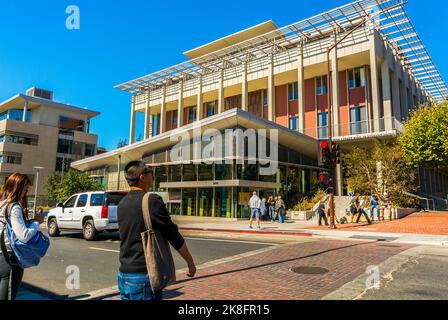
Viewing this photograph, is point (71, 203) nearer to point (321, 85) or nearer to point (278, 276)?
point (278, 276)

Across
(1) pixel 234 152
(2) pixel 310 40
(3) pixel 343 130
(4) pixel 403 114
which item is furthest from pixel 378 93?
(1) pixel 234 152

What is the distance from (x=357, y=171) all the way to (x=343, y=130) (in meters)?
5.87

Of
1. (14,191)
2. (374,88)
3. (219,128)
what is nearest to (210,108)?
(219,128)

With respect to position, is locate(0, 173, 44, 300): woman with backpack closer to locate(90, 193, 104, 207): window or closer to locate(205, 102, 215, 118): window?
locate(90, 193, 104, 207): window

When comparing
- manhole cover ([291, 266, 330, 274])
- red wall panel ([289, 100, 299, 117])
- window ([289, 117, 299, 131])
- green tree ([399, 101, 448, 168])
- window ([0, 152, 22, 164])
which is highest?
red wall panel ([289, 100, 299, 117])

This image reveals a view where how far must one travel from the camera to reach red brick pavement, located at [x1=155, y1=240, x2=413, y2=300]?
5504mm

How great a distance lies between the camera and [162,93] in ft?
157

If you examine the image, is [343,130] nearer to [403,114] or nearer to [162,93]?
[403,114]

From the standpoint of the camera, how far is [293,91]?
3741 centimetres

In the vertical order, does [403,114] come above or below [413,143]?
above

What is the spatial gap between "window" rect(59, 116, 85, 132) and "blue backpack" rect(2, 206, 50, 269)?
210ft

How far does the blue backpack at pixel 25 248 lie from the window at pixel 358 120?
30110 millimetres

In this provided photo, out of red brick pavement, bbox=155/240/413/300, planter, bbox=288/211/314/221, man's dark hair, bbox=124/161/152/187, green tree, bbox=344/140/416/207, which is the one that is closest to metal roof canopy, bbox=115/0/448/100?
green tree, bbox=344/140/416/207

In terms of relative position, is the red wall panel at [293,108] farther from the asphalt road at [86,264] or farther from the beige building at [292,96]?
the asphalt road at [86,264]
